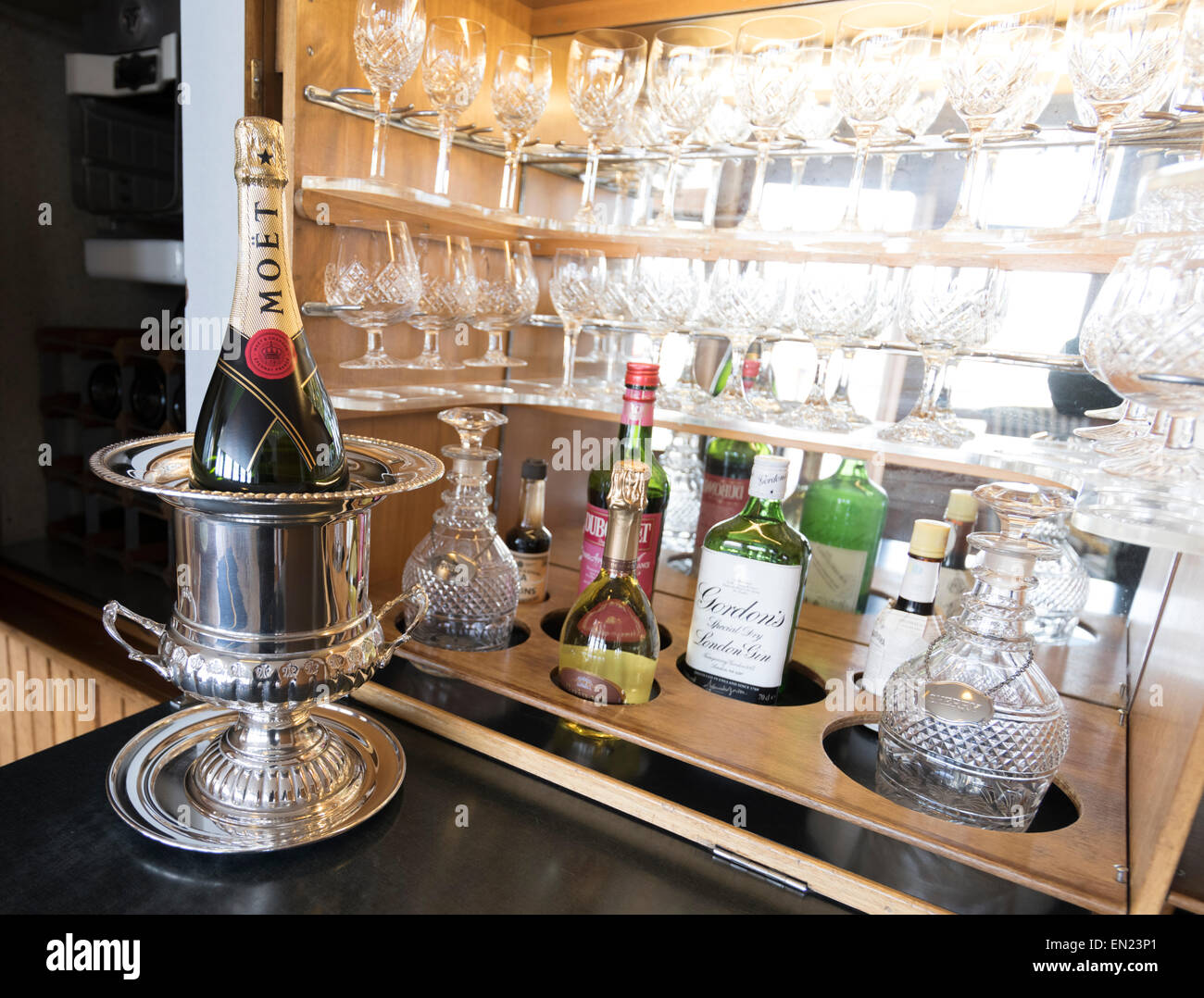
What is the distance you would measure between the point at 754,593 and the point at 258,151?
65 centimetres

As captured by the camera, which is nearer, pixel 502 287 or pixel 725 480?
pixel 502 287

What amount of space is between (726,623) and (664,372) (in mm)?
605

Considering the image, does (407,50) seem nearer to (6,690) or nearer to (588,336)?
(588,336)

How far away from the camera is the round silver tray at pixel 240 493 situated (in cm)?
59

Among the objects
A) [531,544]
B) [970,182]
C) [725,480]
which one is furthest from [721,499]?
[970,182]

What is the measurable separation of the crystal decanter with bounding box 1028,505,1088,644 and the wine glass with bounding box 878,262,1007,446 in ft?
1.21

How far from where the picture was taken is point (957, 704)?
71 centimetres

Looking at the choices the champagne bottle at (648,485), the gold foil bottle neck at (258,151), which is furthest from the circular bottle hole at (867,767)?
the gold foil bottle neck at (258,151)

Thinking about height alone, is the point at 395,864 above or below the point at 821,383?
below

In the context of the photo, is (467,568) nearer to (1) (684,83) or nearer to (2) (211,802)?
(2) (211,802)

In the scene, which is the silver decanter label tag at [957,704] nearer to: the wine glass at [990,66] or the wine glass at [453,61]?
the wine glass at [990,66]

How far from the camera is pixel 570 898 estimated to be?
2.08 ft

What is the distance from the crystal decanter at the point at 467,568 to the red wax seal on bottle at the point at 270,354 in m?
0.28

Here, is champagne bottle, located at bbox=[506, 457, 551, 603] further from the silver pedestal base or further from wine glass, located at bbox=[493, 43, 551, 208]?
wine glass, located at bbox=[493, 43, 551, 208]
